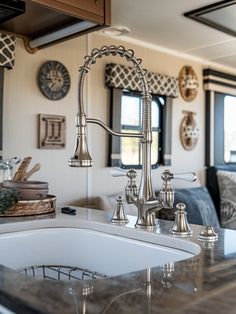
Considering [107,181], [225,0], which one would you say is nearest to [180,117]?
[107,181]

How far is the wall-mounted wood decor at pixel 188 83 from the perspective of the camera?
3.66 metres

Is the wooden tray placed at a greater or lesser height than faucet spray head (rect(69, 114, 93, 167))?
lesser

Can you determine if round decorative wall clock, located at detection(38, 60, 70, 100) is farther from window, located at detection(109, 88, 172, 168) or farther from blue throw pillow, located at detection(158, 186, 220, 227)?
blue throw pillow, located at detection(158, 186, 220, 227)

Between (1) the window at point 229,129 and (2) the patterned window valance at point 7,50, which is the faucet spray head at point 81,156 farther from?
(1) the window at point 229,129

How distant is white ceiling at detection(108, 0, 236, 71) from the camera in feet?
8.08

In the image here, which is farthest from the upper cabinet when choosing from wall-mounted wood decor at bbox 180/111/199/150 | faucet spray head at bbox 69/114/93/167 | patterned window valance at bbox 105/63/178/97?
wall-mounted wood decor at bbox 180/111/199/150

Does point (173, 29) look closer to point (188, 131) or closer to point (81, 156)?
point (188, 131)

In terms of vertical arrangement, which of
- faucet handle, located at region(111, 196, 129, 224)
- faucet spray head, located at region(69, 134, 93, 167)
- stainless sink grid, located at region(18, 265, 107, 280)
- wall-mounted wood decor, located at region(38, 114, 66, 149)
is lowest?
stainless sink grid, located at region(18, 265, 107, 280)

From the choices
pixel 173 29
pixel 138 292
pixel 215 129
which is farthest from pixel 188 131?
pixel 138 292

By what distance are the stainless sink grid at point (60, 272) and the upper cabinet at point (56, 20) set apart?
1091mm

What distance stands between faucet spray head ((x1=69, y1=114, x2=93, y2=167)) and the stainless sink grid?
42cm

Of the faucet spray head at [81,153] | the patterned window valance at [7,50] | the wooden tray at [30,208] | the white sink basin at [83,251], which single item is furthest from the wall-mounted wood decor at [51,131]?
the faucet spray head at [81,153]

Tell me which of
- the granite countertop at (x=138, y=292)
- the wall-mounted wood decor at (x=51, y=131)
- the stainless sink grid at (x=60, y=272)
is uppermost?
the wall-mounted wood decor at (x=51, y=131)

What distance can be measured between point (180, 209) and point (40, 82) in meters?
1.65
